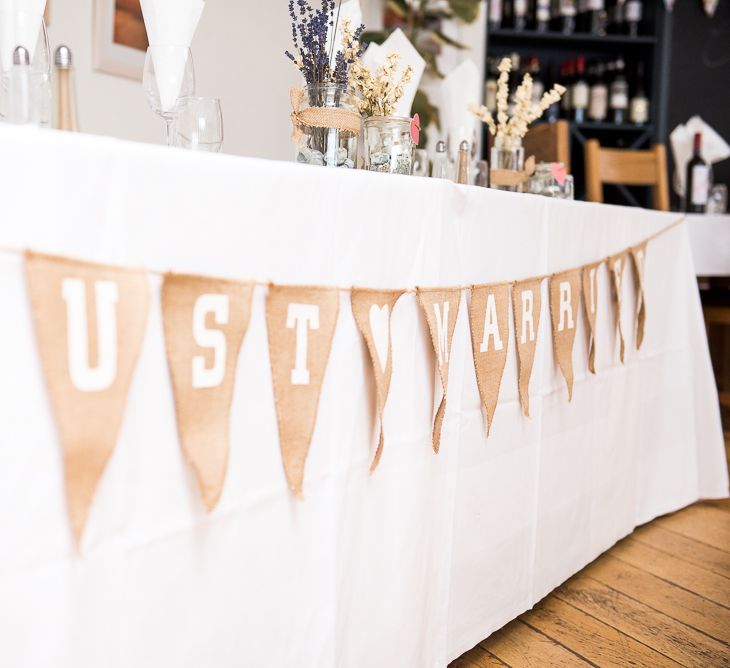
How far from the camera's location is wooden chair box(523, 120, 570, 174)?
2400 mm

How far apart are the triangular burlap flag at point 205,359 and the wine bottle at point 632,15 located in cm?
345

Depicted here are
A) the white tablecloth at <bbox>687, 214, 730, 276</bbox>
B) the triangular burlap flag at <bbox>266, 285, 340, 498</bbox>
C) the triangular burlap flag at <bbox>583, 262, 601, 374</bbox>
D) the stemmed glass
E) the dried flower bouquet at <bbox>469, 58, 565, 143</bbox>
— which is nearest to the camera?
the stemmed glass

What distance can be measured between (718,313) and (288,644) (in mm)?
2658

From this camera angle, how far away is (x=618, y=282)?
5.79 ft

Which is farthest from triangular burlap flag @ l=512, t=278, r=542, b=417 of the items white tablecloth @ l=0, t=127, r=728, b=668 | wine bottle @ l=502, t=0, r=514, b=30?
wine bottle @ l=502, t=0, r=514, b=30

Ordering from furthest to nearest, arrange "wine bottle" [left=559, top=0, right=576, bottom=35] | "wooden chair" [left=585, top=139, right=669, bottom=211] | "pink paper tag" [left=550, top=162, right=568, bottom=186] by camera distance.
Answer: "wine bottle" [left=559, top=0, right=576, bottom=35], "wooden chair" [left=585, top=139, right=669, bottom=211], "pink paper tag" [left=550, top=162, right=568, bottom=186]

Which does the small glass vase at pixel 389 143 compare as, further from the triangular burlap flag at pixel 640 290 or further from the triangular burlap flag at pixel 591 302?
the triangular burlap flag at pixel 640 290

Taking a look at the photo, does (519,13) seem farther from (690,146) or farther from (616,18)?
(690,146)

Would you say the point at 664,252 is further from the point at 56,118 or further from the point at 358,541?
the point at 56,118

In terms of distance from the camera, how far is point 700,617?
1.59 metres

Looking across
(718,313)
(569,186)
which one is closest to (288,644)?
(569,186)

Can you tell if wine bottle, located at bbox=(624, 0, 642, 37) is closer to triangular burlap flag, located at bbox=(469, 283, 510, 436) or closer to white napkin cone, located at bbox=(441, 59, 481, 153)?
white napkin cone, located at bbox=(441, 59, 481, 153)

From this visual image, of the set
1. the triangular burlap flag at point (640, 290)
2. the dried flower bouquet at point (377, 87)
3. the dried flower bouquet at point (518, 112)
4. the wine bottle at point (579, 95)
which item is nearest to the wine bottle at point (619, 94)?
the wine bottle at point (579, 95)

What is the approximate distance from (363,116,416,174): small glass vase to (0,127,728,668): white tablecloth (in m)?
0.15
